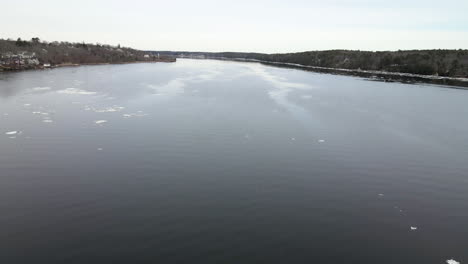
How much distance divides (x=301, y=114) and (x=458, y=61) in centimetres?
12343

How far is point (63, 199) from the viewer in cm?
1728

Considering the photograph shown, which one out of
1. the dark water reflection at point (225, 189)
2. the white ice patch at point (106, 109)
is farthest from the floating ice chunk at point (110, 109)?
the dark water reflection at point (225, 189)

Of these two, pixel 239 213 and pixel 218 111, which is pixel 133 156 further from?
pixel 218 111

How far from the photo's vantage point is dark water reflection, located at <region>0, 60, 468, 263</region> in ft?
45.1

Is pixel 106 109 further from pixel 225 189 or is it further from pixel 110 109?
pixel 225 189

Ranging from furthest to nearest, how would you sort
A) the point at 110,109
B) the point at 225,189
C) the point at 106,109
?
the point at 110,109, the point at 106,109, the point at 225,189

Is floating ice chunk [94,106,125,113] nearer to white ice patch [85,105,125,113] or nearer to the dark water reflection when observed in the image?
white ice patch [85,105,125,113]

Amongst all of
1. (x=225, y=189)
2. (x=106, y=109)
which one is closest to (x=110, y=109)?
(x=106, y=109)

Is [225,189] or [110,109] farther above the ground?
[110,109]

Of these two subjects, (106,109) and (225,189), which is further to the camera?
(106,109)

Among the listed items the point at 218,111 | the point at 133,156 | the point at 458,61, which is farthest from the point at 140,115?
the point at 458,61

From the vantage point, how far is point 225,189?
19250 millimetres

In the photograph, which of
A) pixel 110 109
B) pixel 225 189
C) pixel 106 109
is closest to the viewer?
pixel 225 189

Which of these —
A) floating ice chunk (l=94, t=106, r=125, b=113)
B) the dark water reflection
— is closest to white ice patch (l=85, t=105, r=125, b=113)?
floating ice chunk (l=94, t=106, r=125, b=113)
